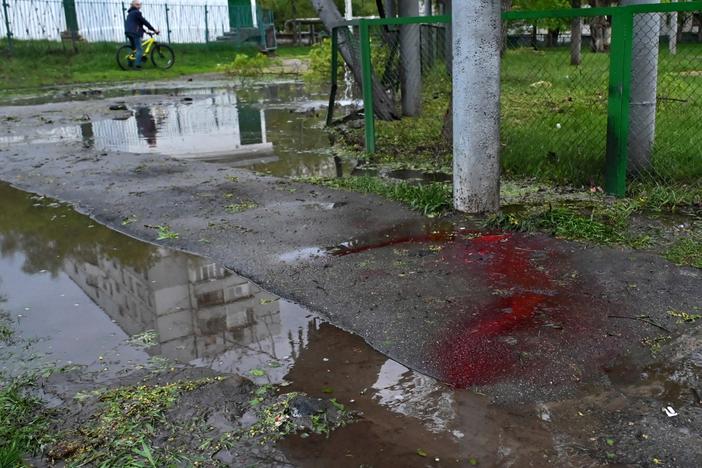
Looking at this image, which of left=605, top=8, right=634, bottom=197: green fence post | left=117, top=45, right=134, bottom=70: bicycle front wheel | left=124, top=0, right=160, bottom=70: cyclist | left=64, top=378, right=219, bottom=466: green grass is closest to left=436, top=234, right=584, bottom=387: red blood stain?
left=64, top=378, right=219, bottom=466: green grass

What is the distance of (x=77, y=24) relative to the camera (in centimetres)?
2898

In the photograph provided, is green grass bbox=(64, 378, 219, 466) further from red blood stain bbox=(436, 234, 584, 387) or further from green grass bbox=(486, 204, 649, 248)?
green grass bbox=(486, 204, 649, 248)

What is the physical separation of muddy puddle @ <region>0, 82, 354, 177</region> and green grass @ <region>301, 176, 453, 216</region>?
0.70 m

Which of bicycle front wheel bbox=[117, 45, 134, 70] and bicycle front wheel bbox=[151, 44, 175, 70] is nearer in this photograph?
bicycle front wheel bbox=[117, 45, 134, 70]

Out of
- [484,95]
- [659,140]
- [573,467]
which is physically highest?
[484,95]

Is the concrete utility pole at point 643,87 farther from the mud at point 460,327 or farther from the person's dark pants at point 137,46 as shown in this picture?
the person's dark pants at point 137,46

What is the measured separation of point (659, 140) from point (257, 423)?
241 inches

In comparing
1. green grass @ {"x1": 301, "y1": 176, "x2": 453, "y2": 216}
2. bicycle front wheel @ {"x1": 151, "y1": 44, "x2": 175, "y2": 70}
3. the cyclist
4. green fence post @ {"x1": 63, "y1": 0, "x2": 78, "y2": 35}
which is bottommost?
green grass @ {"x1": 301, "y1": 176, "x2": 453, "y2": 216}

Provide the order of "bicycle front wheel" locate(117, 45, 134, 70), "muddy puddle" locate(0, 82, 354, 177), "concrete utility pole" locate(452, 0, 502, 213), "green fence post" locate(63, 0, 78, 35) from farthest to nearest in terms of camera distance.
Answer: "green fence post" locate(63, 0, 78, 35) → "bicycle front wheel" locate(117, 45, 134, 70) → "muddy puddle" locate(0, 82, 354, 177) → "concrete utility pole" locate(452, 0, 502, 213)

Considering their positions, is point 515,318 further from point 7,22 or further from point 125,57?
point 7,22

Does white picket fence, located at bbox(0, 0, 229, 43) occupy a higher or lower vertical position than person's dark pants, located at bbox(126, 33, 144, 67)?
higher

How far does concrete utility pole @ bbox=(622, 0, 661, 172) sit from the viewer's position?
6.22 m

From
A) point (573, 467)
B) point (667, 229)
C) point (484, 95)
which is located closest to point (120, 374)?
point (573, 467)

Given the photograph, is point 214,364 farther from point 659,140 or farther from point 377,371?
point 659,140
